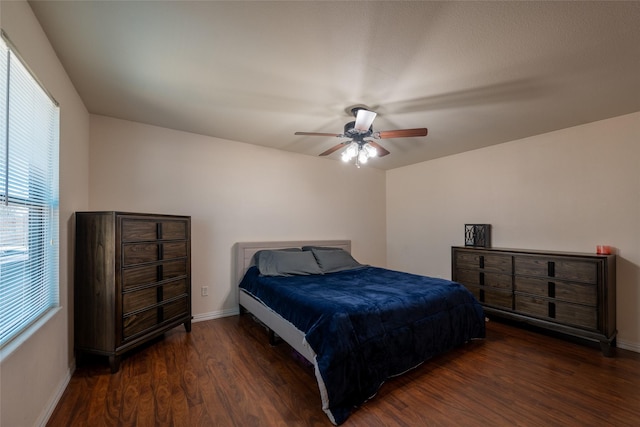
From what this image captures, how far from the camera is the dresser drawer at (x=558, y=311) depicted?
2729mm

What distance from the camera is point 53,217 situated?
1.94m

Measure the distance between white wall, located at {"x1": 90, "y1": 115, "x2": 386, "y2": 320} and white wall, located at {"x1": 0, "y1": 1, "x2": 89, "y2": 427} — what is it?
0.31m

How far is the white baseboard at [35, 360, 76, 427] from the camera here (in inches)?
65.6

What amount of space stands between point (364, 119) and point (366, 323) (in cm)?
167

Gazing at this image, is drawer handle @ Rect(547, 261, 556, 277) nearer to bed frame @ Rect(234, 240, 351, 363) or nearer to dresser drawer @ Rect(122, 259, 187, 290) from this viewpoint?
bed frame @ Rect(234, 240, 351, 363)

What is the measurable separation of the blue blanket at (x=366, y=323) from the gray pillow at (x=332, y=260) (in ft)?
1.77

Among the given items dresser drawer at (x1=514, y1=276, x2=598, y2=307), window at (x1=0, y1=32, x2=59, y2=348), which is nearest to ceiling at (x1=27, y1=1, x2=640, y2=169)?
window at (x1=0, y1=32, x2=59, y2=348)

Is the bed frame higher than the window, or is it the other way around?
the window

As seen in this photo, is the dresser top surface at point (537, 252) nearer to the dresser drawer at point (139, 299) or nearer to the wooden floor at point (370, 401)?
the wooden floor at point (370, 401)

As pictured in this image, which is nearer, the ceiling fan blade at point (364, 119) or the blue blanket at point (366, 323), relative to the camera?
the blue blanket at point (366, 323)

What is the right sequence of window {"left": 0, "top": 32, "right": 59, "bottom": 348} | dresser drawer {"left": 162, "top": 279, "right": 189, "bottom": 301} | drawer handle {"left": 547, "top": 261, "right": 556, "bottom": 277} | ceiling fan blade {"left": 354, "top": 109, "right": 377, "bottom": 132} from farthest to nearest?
drawer handle {"left": 547, "top": 261, "right": 556, "bottom": 277}
dresser drawer {"left": 162, "top": 279, "right": 189, "bottom": 301}
ceiling fan blade {"left": 354, "top": 109, "right": 377, "bottom": 132}
window {"left": 0, "top": 32, "right": 59, "bottom": 348}

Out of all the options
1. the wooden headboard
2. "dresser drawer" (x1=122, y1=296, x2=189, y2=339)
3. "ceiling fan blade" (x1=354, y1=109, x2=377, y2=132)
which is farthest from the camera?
the wooden headboard

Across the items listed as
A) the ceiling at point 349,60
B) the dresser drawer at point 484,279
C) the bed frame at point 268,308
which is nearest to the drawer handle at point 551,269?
the dresser drawer at point 484,279

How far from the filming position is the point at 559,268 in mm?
2930
